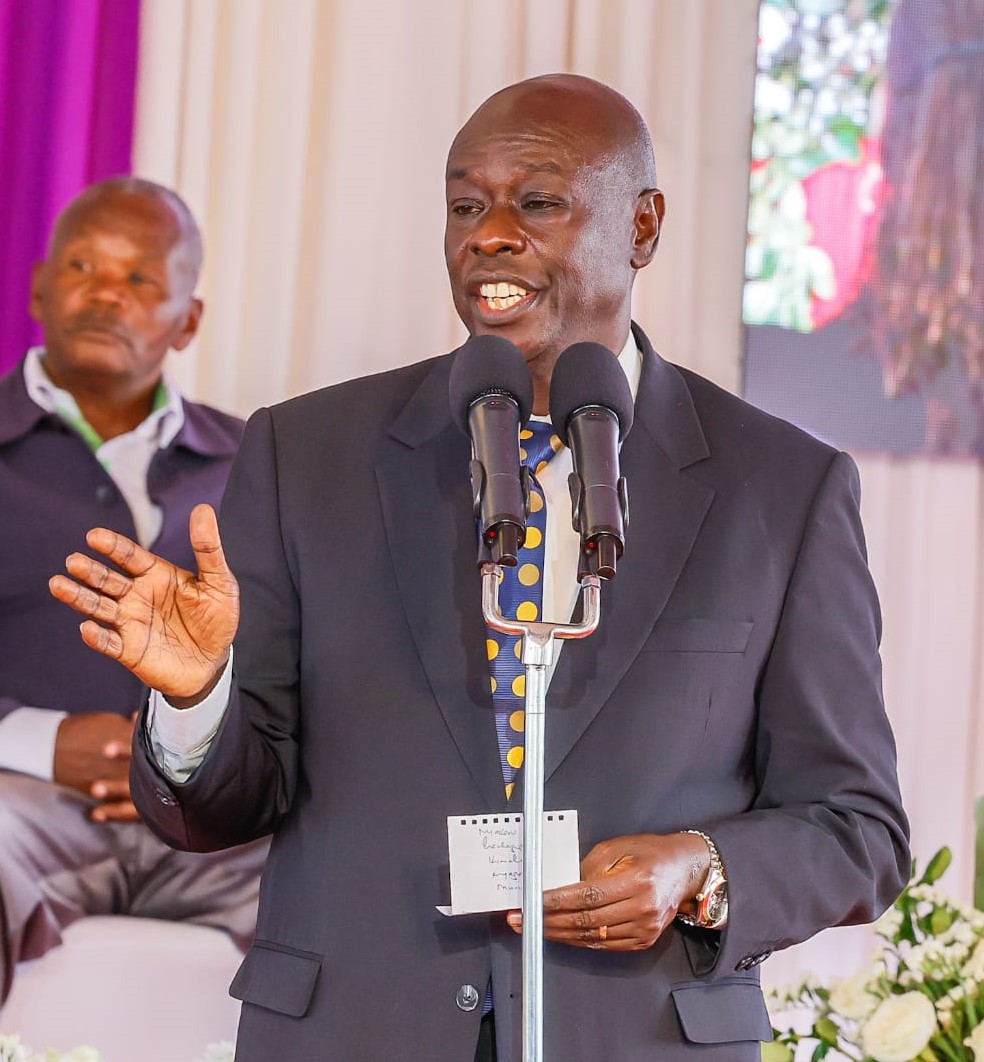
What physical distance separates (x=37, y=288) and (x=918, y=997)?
210 cm

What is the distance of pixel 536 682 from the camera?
56.4 inches

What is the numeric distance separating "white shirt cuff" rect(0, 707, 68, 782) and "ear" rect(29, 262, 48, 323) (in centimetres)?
80

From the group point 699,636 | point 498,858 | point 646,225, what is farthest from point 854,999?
point 646,225

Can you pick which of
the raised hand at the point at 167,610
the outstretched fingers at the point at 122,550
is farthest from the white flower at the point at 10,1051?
the outstretched fingers at the point at 122,550

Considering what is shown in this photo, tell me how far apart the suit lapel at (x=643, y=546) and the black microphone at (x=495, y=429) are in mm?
363

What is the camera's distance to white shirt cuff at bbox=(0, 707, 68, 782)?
298 centimetres

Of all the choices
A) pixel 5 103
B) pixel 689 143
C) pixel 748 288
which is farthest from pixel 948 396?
pixel 5 103

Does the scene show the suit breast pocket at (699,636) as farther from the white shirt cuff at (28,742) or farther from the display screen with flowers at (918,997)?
the white shirt cuff at (28,742)

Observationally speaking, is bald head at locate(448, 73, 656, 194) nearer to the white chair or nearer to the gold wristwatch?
the gold wristwatch

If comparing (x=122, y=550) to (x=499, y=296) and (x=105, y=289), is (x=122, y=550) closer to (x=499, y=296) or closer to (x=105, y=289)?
(x=499, y=296)

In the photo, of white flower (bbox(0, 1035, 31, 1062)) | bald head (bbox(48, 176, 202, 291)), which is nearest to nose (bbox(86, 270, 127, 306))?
bald head (bbox(48, 176, 202, 291))

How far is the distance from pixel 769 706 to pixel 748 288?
1.99 meters

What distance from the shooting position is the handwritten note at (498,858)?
1631mm

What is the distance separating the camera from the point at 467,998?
1780 millimetres
